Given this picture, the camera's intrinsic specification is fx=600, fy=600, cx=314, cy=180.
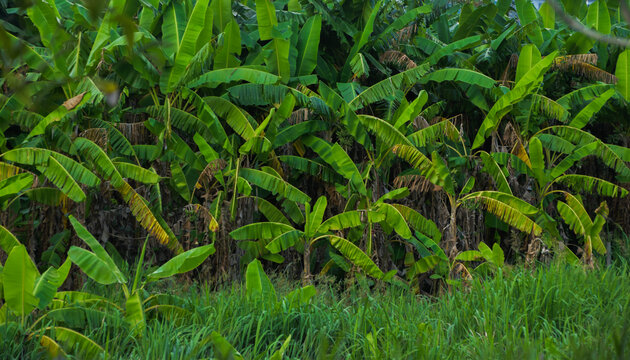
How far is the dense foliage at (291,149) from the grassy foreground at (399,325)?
1.00 m

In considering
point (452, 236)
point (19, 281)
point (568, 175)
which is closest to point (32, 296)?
point (19, 281)

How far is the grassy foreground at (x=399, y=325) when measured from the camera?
12.6ft

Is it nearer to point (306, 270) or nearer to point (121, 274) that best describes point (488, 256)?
point (306, 270)

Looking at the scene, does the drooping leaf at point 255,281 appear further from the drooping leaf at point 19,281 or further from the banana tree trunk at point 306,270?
the drooping leaf at point 19,281

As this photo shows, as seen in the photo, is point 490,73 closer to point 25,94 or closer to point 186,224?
point 186,224

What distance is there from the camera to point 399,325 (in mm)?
4332

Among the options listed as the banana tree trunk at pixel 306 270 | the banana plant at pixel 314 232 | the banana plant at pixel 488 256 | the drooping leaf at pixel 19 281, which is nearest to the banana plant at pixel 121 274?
the drooping leaf at pixel 19 281

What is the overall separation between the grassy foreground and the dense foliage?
100cm

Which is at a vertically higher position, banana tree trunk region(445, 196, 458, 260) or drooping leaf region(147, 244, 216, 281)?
drooping leaf region(147, 244, 216, 281)

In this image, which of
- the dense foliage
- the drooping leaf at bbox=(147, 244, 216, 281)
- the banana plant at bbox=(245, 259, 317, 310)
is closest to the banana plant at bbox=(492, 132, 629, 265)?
the dense foliage

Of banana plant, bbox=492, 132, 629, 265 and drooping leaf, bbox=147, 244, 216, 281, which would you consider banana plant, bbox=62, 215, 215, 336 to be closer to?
drooping leaf, bbox=147, 244, 216, 281

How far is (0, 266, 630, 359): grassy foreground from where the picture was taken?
3.85 m

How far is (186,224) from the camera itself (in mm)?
6586

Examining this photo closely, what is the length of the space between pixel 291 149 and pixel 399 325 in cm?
380
